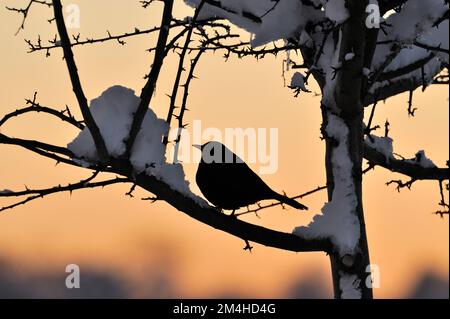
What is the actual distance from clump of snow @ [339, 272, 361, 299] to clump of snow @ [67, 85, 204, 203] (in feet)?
4.10

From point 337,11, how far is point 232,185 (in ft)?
5.48

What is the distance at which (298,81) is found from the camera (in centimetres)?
622

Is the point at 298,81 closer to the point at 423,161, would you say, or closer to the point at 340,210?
the point at 340,210

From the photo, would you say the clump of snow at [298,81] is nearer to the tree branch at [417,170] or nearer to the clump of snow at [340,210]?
the clump of snow at [340,210]

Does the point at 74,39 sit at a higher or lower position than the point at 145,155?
higher

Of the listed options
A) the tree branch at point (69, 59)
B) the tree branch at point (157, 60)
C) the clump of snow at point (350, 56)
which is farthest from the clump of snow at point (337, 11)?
the tree branch at point (69, 59)

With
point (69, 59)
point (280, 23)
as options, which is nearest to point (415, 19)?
point (280, 23)

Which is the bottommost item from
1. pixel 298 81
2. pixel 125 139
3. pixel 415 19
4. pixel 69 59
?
pixel 125 139

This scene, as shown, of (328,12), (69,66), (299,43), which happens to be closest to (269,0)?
(299,43)

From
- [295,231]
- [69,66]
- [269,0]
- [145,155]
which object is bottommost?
[295,231]

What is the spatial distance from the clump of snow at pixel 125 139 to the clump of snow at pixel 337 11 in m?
1.33
